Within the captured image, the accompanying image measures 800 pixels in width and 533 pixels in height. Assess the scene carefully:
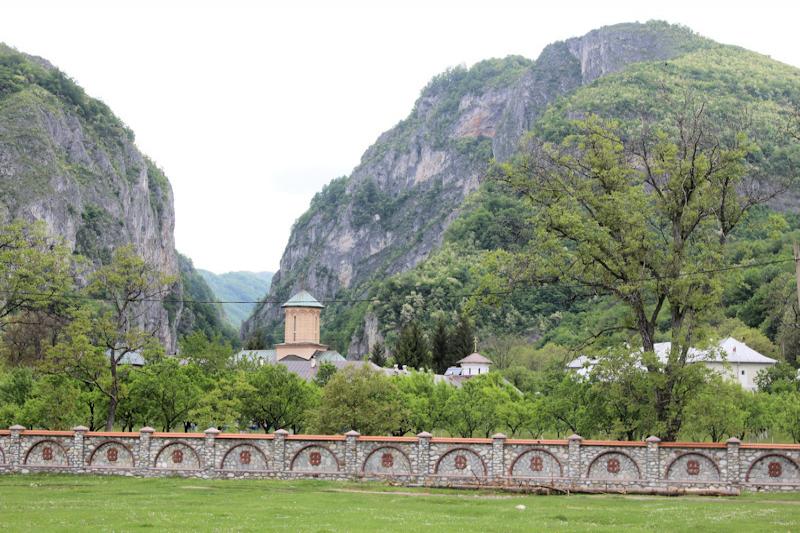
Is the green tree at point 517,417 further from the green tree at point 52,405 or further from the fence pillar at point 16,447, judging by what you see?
the fence pillar at point 16,447

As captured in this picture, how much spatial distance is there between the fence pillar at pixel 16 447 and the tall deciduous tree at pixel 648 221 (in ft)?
69.0

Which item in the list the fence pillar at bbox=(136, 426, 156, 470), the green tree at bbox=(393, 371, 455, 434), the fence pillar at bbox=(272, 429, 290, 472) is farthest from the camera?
the green tree at bbox=(393, 371, 455, 434)

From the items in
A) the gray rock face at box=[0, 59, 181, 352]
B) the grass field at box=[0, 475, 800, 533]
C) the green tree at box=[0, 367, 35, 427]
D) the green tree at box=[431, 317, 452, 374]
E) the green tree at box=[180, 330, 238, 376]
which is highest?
the gray rock face at box=[0, 59, 181, 352]

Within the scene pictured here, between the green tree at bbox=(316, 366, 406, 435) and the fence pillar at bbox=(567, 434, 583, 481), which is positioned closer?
the fence pillar at bbox=(567, 434, 583, 481)

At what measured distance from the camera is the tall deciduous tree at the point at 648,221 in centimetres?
3703

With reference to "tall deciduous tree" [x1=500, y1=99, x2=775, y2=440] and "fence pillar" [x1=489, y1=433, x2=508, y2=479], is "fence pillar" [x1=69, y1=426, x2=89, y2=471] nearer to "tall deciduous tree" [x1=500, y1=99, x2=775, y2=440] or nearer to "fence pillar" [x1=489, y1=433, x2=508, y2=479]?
"fence pillar" [x1=489, y1=433, x2=508, y2=479]

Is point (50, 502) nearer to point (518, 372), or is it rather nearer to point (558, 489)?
point (558, 489)

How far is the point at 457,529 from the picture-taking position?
20.8 m

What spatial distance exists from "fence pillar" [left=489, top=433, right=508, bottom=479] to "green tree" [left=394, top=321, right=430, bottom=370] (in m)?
73.8

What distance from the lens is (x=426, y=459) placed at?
113 feet

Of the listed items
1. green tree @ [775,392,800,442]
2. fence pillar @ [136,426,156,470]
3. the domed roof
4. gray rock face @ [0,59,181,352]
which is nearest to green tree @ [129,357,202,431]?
fence pillar @ [136,426,156,470]

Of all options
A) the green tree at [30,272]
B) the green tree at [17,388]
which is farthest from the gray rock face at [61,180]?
the green tree at [30,272]

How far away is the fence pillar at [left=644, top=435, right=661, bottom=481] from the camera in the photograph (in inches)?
1305

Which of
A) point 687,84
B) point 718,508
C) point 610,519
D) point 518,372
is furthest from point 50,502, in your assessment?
point 687,84
